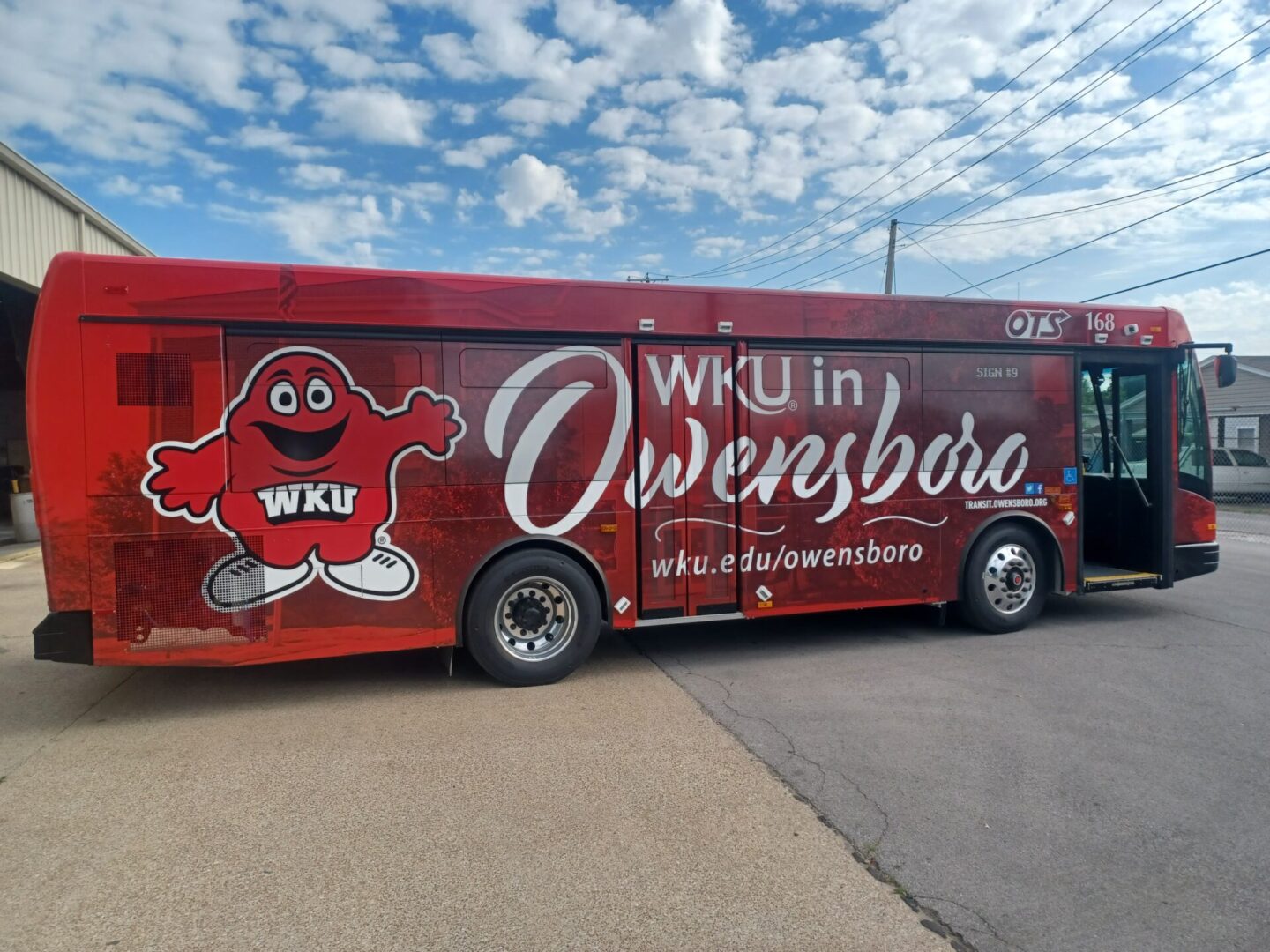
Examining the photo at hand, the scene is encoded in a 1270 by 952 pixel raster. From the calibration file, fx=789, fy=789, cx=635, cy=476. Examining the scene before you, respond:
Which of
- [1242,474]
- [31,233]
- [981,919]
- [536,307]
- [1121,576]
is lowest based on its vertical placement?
[981,919]

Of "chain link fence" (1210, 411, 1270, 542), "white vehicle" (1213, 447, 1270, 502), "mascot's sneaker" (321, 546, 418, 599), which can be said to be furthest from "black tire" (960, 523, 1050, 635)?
"white vehicle" (1213, 447, 1270, 502)

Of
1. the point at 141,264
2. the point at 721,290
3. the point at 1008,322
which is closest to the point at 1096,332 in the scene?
the point at 1008,322

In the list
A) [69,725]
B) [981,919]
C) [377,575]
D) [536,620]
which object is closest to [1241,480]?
[536,620]

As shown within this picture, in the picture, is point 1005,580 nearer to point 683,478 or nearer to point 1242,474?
point 683,478

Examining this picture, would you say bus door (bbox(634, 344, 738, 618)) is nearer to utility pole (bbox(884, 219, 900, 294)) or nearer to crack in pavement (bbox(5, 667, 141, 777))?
crack in pavement (bbox(5, 667, 141, 777))

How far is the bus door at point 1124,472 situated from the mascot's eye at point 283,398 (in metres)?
6.77

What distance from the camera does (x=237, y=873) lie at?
327 cm

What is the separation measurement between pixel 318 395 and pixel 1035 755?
4918mm

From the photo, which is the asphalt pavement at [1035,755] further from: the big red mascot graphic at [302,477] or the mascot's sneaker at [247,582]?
the mascot's sneaker at [247,582]

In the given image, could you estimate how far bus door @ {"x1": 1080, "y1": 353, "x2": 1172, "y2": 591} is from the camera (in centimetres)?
760

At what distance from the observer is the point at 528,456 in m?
5.70

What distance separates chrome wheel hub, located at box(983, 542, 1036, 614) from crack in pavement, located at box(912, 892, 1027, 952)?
4.50 meters

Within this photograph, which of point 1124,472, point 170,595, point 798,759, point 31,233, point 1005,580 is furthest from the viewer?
point 31,233

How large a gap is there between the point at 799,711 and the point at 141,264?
5.10 meters
